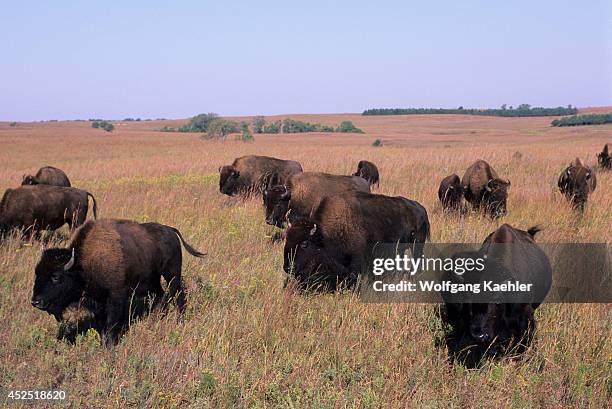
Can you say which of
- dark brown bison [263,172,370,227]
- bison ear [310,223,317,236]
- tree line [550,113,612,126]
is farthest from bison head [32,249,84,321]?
tree line [550,113,612,126]

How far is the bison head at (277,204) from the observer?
9906mm

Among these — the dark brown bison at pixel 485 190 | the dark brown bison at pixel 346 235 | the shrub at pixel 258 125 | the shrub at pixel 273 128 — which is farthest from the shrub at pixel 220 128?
the dark brown bison at pixel 346 235

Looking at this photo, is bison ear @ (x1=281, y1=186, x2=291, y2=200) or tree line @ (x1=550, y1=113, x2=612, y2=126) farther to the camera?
tree line @ (x1=550, y1=113, x2=612, y2=126)

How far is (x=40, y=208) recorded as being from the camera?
30.1 feet

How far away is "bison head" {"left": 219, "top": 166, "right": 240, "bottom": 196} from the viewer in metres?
15.8

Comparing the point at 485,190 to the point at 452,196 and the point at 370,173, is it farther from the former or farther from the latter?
the point at 370,173

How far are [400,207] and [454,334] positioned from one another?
3.19m

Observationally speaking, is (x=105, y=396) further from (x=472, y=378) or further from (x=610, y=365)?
(x=610, y=365)

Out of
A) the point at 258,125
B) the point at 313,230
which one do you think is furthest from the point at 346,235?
the point at 258,125

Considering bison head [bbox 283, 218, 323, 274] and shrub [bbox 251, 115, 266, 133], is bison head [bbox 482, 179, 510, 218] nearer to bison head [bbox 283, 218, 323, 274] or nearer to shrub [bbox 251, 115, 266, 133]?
bison head [bbox 283, 218, 323, 274]

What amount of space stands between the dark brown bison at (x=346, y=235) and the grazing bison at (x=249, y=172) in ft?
26.0

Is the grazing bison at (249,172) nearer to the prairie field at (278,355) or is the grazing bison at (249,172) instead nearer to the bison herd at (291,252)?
the bison herd at (291,252)

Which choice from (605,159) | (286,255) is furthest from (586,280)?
(605,159)

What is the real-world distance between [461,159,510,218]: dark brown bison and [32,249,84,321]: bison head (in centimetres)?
858
